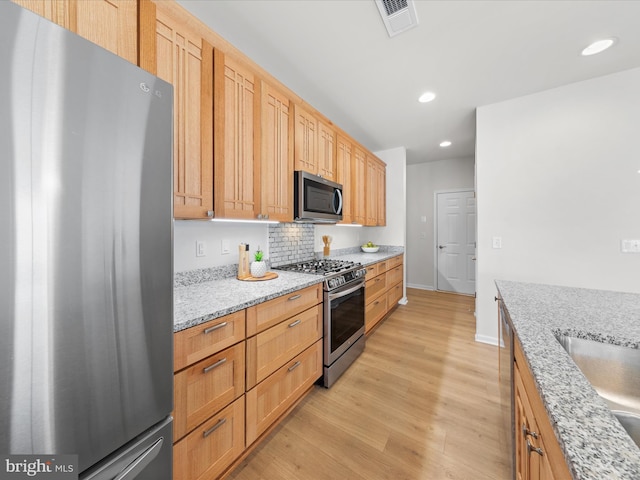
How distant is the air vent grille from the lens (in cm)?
146

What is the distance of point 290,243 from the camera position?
266 cm

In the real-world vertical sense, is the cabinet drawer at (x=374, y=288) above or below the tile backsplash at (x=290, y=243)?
below

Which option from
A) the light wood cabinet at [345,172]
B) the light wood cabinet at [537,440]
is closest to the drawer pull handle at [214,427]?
the light wood cabinet at [537,440]

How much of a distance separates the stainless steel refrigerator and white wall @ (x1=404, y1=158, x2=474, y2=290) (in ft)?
16.9

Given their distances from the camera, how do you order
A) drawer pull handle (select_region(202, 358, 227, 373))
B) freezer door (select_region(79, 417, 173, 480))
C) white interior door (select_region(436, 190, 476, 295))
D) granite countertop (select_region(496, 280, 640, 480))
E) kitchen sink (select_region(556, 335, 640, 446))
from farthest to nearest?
white interior door (select_region(436, 190, 476, 295)) < drawer pull handle (select_region(202, 358, 227, 373)) < kitchen sink (select_region(556, 335, 640, 446)) < freezer door (select_region(79, 417, 173, 480)) < granite countertop (select_region(496, 280, 640, 480))

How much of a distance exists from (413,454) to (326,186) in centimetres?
218

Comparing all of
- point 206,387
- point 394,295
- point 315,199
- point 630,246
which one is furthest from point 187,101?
point 630,246

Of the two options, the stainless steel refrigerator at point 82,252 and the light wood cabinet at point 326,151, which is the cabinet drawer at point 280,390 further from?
the light wood cabinet at point 326,151

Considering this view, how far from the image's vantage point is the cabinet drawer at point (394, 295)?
355 cm

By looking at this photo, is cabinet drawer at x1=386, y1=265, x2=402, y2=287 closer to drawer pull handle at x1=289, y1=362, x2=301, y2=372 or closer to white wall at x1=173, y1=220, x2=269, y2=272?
white wall at x1=173, y1=220, x2=269, y2=272

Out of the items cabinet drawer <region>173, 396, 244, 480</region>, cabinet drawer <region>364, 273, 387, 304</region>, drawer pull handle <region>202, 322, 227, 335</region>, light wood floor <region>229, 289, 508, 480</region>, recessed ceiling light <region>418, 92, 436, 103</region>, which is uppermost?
recessed ceiling light <region>418, 92, 436, 103</region>

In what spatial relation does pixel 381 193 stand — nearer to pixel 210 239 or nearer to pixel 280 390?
pixel 210 239

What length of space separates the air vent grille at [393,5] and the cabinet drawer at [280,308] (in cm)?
190

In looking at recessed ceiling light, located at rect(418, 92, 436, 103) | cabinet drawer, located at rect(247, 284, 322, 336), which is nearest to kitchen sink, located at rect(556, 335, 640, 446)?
cabinet drawer, located at rect(247, 284, 322, 336)
